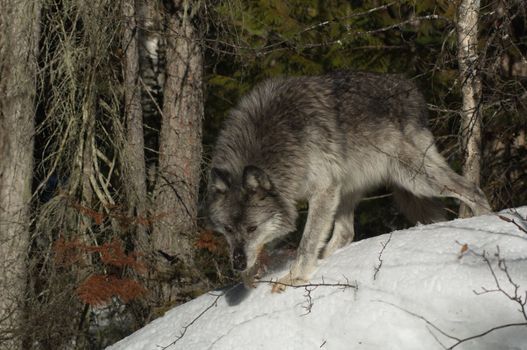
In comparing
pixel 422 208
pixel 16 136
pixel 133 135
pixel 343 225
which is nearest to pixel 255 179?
pixel 343 225

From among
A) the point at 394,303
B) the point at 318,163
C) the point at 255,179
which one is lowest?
the point at 394,303

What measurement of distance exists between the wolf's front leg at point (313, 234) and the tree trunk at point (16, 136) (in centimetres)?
372

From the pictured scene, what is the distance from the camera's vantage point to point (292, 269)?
615cm

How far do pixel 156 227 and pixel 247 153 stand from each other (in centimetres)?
257

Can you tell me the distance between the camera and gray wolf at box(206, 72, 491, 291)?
20.6ft

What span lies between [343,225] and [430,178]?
108 centimetres

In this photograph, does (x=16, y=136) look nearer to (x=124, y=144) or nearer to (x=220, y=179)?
(x=124, y=144)

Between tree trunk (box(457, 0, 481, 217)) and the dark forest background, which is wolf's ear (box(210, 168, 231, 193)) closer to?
the dark forest background

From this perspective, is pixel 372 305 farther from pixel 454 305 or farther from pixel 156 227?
pixel 156 227

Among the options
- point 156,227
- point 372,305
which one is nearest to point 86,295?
point 156,227

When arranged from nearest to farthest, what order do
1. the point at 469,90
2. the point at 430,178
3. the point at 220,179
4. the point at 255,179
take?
the point at 255,179
the point at 220,179
the point at 430,178
the point at 469,90

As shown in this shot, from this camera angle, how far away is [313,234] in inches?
250

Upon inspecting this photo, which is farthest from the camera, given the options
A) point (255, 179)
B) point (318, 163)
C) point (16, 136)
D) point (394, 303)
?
point (16, 136)

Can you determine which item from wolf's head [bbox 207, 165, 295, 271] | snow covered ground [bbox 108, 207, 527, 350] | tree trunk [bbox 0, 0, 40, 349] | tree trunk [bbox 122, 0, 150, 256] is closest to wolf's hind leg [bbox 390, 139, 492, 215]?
snow covered ground [bbox 108, 207, 527, 350]
